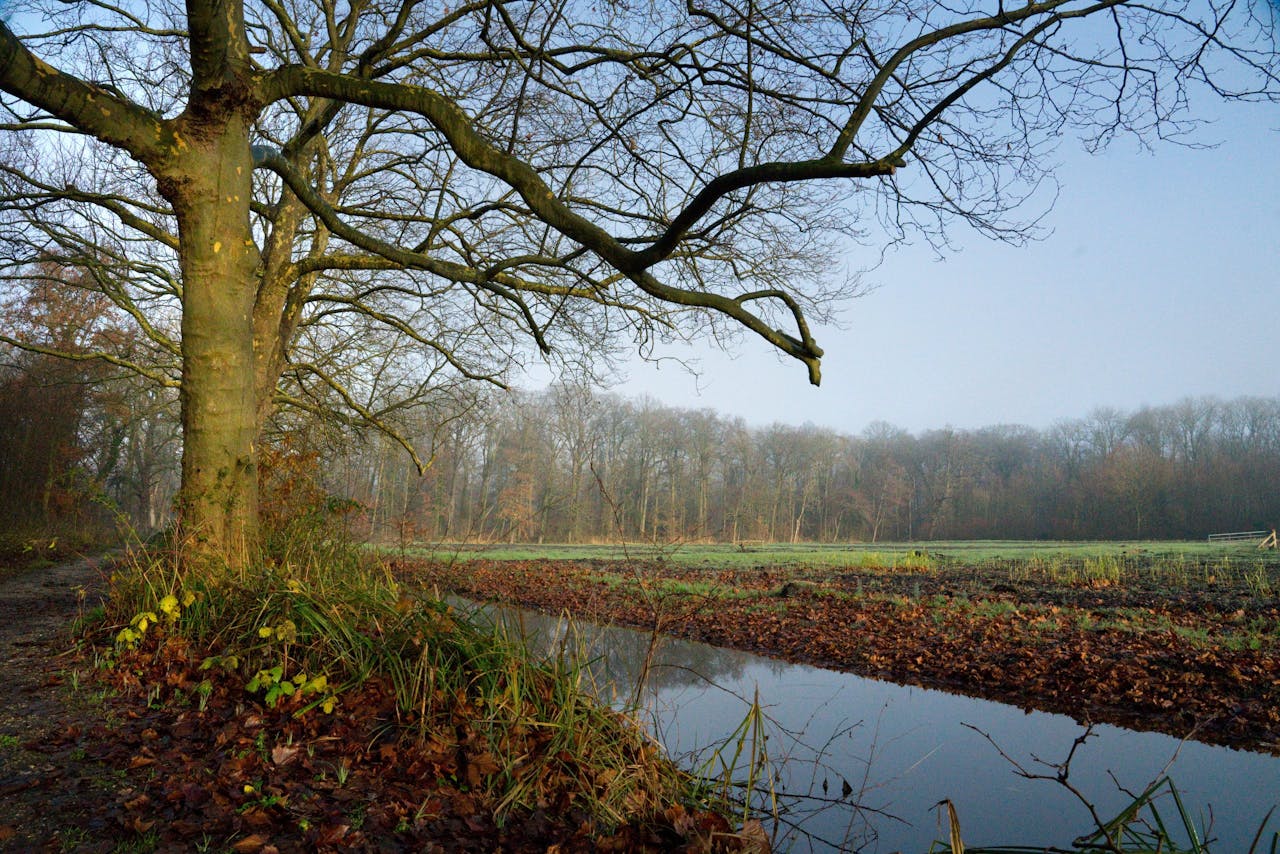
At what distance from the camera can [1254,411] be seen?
6109 cm

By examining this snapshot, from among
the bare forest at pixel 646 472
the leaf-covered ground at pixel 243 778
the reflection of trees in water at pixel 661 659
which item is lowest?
the reflection of trees in water at pixel 661 659

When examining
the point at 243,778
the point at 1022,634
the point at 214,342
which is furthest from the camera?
the point at 1022,634

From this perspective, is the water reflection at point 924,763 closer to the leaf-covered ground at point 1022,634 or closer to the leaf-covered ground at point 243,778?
the leaf-covered ground at point 1022,634

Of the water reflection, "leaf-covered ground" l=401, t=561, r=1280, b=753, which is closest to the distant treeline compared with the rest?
"leaf-covered ground" l=401, t=561, r=1280, b=753

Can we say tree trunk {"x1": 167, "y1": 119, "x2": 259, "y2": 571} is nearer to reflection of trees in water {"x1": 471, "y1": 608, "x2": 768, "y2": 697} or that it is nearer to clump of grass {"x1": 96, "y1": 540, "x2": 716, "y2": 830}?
clump of grass {"x1": 96, "y1": 540, "x2": 716, "y2": 830}

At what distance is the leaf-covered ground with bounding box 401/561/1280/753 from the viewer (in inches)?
236

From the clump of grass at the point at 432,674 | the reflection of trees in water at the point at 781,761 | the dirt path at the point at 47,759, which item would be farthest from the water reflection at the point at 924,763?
the dirt path at the point at 47,759

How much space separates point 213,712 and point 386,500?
11198 millimetres

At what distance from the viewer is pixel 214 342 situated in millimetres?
5219

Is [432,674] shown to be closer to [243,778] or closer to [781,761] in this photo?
[243,778]

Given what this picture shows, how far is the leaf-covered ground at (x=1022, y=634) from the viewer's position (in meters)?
5.99

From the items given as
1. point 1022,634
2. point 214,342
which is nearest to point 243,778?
point 214,342

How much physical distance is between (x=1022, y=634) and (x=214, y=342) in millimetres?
8986

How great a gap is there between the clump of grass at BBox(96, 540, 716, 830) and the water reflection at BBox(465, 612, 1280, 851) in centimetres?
28
